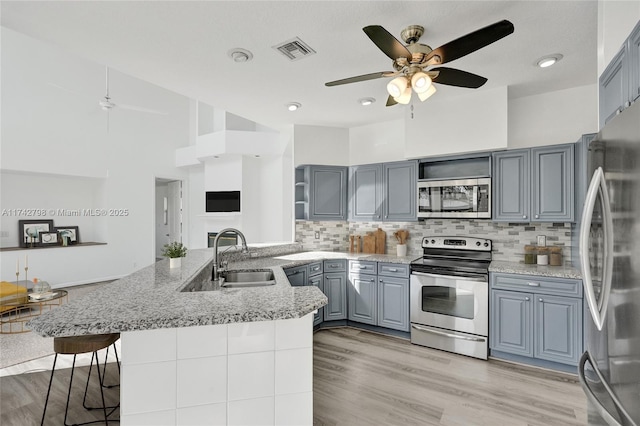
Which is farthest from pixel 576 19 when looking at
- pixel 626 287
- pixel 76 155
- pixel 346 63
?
pixel 76 155

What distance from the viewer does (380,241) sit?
4.54 metres

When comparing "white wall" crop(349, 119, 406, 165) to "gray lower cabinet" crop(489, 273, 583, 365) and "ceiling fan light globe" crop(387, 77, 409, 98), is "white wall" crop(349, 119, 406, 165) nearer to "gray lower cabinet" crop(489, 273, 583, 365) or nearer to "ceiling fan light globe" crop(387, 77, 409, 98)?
"gray lower cabinet" crop(489, 273, 583, 365)

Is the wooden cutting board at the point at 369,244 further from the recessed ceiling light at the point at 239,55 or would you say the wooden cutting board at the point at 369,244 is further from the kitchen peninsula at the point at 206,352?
the kitchen peninsula at the point at 206,352

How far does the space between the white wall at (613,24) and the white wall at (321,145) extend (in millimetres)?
3213

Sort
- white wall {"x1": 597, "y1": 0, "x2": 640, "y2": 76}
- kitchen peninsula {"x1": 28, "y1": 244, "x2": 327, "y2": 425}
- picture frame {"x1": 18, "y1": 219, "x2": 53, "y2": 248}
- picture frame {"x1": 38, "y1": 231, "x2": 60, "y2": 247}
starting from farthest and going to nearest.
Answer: picture frame {"x1": 38, "y1": 231, "x2": 60, "y2": 247}
picture frame {"x1": 18, "y1": 219, "x2": 53, "y2": 248}
white wall {"x1": 597, "y1": 0, "x2": 640, "y2": 76}
kitchen peninsula {"x1": 28, "y1": 244, "x2": 327, "y2": 425}

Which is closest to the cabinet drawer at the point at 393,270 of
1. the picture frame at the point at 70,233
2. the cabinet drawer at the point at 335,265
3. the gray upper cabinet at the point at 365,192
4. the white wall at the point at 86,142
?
the cabinet drawer at the point at 335,265

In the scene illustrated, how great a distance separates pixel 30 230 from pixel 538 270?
26.2 feet

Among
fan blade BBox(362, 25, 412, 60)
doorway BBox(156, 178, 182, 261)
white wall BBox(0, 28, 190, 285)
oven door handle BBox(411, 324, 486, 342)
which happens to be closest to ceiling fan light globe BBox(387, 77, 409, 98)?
fan blade BBox(362, 25, 412, 60)

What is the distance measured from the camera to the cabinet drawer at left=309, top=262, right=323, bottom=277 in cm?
391

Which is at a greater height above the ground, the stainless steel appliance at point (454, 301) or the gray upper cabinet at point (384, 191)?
the gray upper cabinet at point (384, 191)

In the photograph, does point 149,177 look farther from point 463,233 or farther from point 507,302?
point 507,302

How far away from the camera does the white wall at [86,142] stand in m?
5.61

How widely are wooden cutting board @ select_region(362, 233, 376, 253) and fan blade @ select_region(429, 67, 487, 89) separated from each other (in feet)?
8.37

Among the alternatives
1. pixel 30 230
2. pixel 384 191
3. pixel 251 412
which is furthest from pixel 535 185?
pixel 30 230
